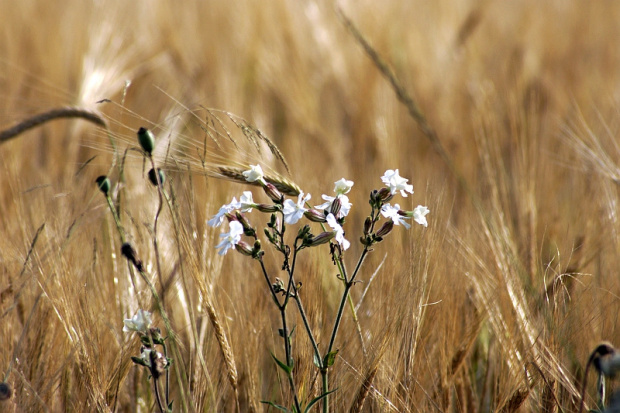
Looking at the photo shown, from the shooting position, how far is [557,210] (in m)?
1.95

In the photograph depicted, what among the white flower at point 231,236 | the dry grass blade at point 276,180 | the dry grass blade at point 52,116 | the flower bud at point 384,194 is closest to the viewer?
the white flower at point 231,236

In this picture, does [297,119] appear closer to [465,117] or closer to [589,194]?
[465,117]

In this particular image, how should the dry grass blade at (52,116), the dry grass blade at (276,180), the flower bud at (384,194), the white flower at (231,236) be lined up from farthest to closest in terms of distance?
the dry grass blade at (52,116), the dry grass blade at (276,180), the flower bud at (384,194), the white flower at (231,236)

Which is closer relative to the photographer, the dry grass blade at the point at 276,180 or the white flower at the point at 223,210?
the white flower at the point at 223,210

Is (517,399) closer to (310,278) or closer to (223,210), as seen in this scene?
(310,278)

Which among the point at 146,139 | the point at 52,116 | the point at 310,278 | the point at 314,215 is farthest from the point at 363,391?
the point at 52,116

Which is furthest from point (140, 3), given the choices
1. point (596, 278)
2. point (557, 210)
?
point (596, 278)

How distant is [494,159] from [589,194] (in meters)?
0.33

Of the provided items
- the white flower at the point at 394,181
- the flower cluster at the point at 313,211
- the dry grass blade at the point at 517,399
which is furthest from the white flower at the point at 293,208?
the dry grass blade at the point at 517,399

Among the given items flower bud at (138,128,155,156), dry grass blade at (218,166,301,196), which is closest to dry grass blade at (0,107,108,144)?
dry grass blade at (218,166,301,196)

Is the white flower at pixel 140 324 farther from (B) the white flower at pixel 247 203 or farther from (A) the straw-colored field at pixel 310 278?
(B) the white flower at pixel 247 203

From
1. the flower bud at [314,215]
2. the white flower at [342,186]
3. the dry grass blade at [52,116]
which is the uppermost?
the dry grass blade at [52,116]

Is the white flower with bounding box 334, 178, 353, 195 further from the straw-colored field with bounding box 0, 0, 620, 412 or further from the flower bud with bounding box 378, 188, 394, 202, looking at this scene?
the straw-colored field with bounding box 0, 0, 620, 412

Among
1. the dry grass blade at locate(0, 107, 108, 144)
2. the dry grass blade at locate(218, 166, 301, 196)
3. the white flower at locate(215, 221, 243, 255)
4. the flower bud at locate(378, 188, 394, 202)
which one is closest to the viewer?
the white flower at locate(215, 221, 243, 255)
